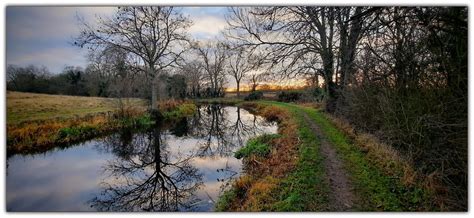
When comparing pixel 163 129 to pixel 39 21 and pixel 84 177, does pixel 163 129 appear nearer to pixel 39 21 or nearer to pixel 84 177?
pixel 84 177

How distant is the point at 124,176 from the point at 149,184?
0.70 metres

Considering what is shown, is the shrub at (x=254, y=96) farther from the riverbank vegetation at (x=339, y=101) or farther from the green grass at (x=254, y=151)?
the green grass at (x=254, y=151)

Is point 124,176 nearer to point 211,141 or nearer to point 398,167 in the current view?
point 211,141

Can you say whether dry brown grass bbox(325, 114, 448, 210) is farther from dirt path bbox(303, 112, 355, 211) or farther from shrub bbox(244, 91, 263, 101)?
shrub bbox(244, 91, 263, 101)

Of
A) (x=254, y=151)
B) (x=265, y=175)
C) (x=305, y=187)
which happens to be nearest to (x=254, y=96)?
(x=254, y=151)

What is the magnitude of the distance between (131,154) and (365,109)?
5.58 metres

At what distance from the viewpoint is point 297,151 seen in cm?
633

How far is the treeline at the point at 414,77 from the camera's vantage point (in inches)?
139

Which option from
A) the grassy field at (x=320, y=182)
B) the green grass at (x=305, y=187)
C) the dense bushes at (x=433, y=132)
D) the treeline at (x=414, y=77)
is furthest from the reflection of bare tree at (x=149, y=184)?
the dense bushes at (x=433, y=132)

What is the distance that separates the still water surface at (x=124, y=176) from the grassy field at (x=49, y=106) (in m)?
0.65

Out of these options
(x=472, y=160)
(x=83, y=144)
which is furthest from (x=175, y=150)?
(x=472, y=160)

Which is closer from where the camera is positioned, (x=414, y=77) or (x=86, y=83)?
(x=414, y=77)

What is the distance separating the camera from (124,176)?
19.0 feet

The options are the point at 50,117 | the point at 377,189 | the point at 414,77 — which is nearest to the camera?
the point at 377,189
